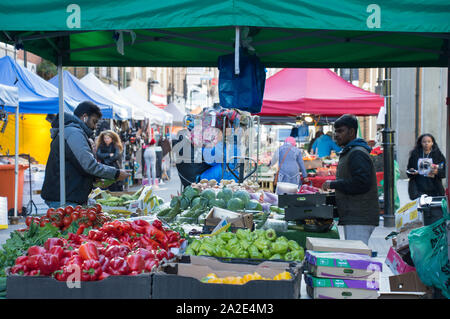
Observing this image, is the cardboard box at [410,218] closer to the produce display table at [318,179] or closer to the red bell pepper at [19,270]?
the red bell pepper at [19,270]

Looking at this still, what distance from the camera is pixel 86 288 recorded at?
3.12 metres

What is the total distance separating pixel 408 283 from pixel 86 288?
2.72 meters

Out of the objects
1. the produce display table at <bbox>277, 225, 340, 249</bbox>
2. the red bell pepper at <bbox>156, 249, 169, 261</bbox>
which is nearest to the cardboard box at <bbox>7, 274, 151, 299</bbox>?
the red bell pepper at <bbox>156, 249, 169, 261</bbox>

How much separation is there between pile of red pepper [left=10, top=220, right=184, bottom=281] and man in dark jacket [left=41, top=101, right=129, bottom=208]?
5.41 feet

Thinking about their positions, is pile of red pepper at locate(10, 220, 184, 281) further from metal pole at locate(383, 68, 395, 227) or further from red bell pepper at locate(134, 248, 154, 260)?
metal pole at locate(383, 68, 395, 227)

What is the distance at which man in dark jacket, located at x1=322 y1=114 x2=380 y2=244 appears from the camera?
212 inches

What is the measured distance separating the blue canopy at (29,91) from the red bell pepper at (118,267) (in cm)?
933

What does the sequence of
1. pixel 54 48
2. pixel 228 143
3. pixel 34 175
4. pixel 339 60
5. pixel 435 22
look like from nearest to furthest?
pixel 435 22 < pixel 54 48 < pixel 339 60 < pixel 228 143 < pixel 34 175

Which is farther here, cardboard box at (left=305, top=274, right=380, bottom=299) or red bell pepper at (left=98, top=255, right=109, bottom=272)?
cardboard box at (left=305, top=274, right=380, bottom=299)

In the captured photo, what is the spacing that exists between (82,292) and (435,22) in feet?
9.38

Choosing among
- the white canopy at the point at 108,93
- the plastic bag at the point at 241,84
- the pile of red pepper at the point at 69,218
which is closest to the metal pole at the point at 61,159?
the pile of red pepper at the point at 69,218
